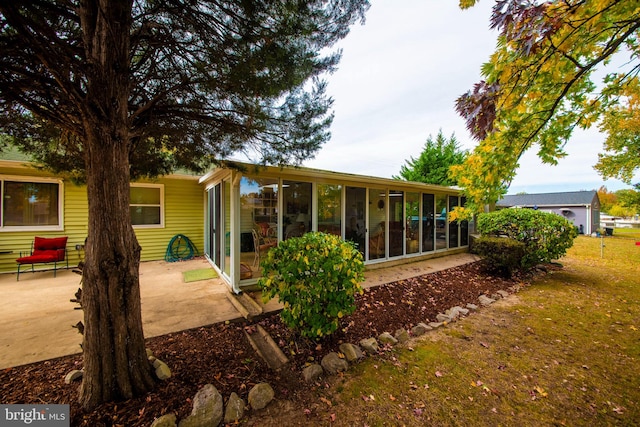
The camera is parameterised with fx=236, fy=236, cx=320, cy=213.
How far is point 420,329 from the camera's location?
3.41 metres

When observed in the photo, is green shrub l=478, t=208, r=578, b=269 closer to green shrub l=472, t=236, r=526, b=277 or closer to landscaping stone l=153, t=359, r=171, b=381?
green shrub l=472, t=236, r=526, b=277

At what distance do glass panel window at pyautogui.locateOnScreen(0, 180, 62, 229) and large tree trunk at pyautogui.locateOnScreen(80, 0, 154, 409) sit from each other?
6.57 m

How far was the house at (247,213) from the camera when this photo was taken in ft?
15.6

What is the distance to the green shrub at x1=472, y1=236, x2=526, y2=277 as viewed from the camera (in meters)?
6.01

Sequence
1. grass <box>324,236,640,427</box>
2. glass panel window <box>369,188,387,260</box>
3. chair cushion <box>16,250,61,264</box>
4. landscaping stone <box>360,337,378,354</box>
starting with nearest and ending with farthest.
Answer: grass <box>324,236,640,427</box> → landscaping stone <box>360,337,378,354</box> → chair cushion <box>16,250,61,264</box> → glass panel window <box>369,188,387,260</box>

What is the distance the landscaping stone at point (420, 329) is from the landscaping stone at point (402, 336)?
17 centimetres

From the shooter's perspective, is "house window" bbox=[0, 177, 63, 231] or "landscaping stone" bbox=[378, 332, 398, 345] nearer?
"landscaping stone" bbox=[378, 332, 398, 345]

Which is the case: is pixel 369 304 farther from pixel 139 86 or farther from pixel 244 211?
pixel 139 86

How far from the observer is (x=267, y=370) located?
98.7 inches

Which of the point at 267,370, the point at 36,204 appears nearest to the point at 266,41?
the point at 267,370

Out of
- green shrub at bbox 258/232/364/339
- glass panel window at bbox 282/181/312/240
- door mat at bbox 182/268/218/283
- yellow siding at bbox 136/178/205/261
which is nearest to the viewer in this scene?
green shrub at bbox 258/232/364/339

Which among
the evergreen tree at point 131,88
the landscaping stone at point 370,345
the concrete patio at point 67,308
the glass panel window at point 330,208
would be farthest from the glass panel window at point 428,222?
the evergreen tree at point 131,88

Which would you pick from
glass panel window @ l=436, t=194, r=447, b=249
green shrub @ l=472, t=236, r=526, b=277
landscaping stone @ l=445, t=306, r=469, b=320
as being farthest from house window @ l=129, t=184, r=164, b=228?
green shrub @ l=472, t=236, r=526, b=277

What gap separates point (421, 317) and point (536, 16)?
12.9 feet
